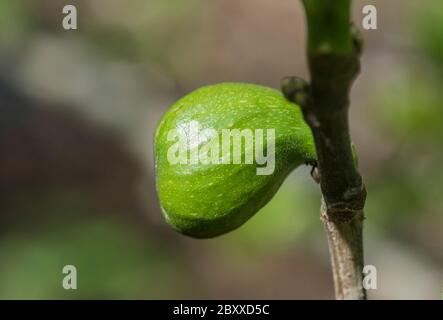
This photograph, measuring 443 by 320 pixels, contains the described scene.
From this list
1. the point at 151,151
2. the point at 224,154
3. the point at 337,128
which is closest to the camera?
the point at 337,128

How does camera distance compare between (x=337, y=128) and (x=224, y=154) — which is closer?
(x=337, y=128)

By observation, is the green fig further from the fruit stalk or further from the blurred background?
the blurred background

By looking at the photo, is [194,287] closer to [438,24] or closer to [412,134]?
[412,134]

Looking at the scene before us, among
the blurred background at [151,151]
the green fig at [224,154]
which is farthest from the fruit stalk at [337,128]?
the blurred background at [151,151]

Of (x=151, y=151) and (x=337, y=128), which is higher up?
(x=151, y=151)

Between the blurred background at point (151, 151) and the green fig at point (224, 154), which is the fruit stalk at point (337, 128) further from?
the blurred background at point (151, 151)

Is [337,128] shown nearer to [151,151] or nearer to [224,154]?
[224,154]

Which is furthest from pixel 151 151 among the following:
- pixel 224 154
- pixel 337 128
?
pixel 337 128
